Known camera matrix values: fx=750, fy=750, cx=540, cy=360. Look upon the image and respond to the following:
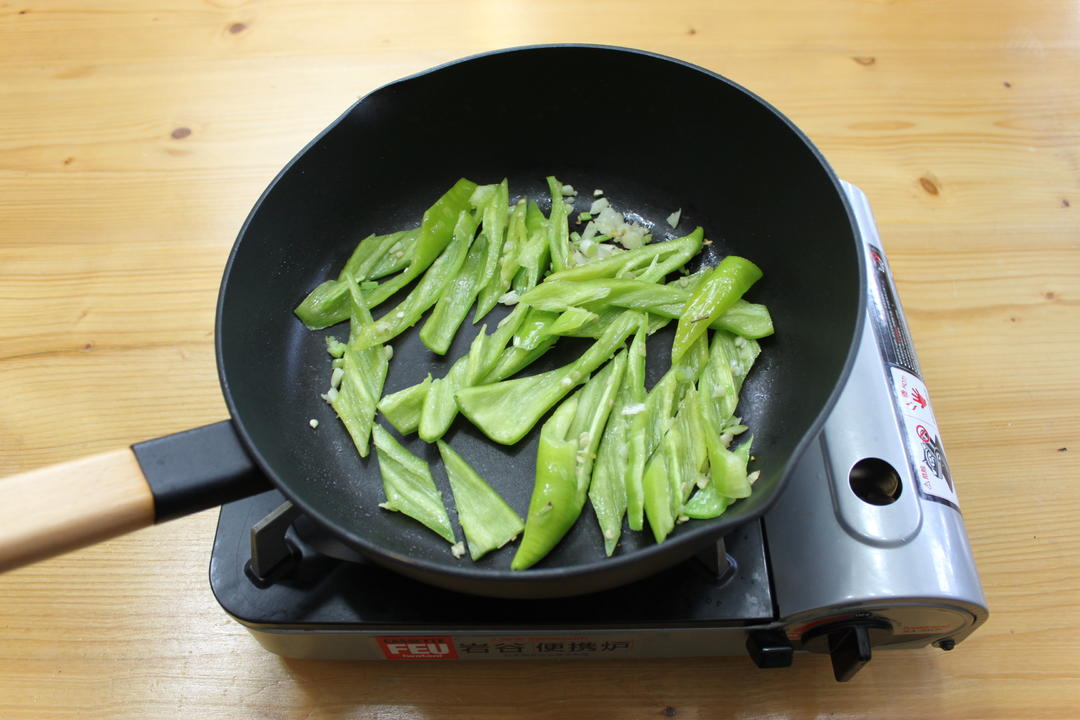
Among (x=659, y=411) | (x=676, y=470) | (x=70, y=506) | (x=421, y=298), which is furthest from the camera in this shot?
(x=421, y=298)

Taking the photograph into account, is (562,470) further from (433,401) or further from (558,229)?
(558,229)

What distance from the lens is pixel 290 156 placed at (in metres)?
1.69

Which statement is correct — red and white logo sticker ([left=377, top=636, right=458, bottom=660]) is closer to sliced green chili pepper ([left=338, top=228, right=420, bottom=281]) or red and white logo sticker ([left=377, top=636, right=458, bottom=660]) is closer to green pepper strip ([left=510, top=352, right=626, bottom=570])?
green pepper strip ([left=510, top=352, right=626, bottom=570])

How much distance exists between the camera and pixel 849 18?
1.85m

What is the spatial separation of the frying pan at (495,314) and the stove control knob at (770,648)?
0.17 m

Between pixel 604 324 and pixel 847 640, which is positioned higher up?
pixel 604 324

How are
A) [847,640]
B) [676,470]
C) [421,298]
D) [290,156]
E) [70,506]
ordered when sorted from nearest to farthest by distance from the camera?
[70,506] < [847,640] < [676,470] < [421,298] < [290,156]

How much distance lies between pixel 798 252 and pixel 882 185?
0.51m

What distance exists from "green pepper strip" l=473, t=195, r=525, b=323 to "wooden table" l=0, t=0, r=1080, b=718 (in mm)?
531

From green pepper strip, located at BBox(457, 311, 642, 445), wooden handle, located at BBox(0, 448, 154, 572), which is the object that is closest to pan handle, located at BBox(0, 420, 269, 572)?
wooden handle, located at BBox(0, 448, 154, 572)

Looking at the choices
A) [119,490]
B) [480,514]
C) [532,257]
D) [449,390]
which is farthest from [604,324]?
[119,490]

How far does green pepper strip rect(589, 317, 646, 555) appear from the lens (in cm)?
112

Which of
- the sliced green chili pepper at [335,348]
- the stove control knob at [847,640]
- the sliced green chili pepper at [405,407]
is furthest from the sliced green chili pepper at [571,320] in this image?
the stove control knob at [847,640]

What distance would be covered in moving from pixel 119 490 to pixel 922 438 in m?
→ 1.04
